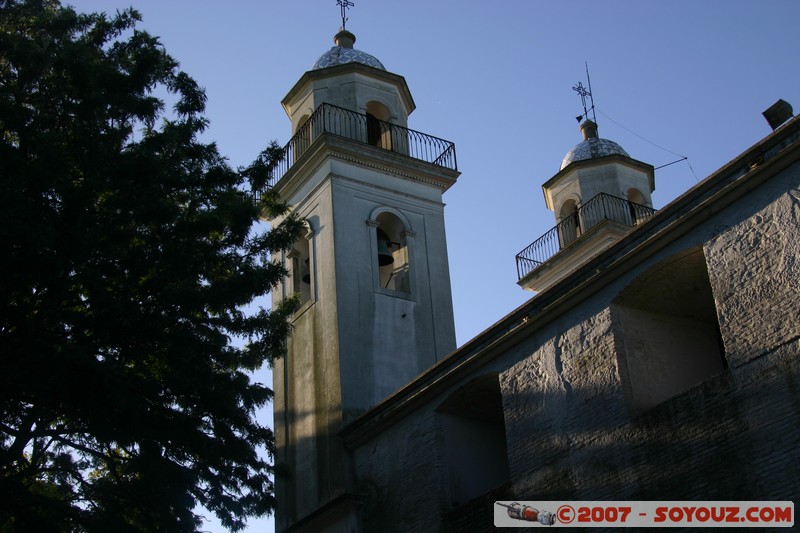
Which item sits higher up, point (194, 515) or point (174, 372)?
point (174, 372)

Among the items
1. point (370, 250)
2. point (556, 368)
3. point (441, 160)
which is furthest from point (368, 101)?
point (556, 368)

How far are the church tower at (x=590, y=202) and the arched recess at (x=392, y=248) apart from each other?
16.1 ft

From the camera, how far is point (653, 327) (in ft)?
44.6

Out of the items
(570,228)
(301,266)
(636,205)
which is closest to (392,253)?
(301,266)

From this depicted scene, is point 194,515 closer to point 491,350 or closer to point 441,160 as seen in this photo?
point 491,350

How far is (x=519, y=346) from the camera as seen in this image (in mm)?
14727

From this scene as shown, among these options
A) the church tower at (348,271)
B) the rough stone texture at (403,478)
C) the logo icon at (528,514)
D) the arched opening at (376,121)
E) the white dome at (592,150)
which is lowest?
the logo icon at (528,514)

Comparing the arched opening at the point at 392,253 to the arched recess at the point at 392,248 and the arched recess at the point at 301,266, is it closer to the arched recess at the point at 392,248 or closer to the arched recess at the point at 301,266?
the arched recess at the point at 392,248

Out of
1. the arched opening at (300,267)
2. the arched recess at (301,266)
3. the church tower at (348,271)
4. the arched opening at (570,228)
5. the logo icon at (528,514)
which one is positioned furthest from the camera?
the arched opening at (570,228)

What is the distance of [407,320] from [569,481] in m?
7.05

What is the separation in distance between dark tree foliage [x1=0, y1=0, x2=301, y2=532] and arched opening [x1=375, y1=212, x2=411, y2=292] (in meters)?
5.79

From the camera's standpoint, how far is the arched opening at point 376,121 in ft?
73.9

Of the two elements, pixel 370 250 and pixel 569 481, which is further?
pixel 370 250

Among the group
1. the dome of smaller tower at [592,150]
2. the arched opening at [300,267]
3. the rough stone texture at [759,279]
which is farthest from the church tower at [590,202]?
the rough stone texture at [759,279]
